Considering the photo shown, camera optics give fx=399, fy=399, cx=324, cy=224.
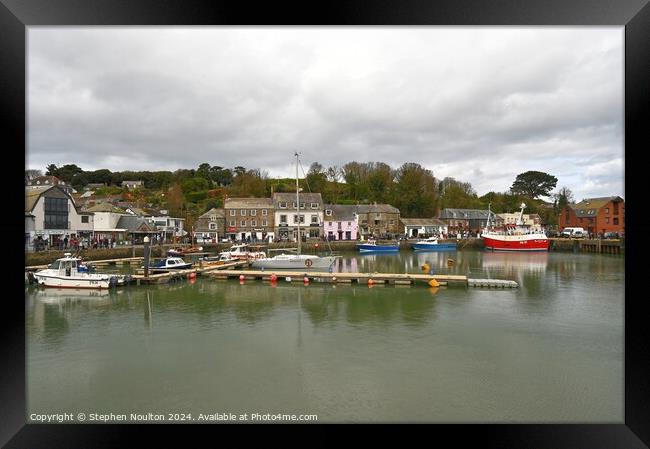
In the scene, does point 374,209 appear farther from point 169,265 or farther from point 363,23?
point 363,23

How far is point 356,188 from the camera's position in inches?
2014

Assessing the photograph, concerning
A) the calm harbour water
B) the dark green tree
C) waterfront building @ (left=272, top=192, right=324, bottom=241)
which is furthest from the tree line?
the calm harbour water

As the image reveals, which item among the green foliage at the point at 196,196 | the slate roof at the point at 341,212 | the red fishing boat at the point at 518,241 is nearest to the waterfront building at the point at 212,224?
the green foliage at the point at 196,196

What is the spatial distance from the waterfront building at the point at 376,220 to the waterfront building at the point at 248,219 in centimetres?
1029

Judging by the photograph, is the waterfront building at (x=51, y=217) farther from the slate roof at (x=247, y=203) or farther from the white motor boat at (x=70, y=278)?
the slate roof at (x=247, y=203)

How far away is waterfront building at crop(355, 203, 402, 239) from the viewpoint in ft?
148

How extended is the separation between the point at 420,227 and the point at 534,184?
19.6 metres

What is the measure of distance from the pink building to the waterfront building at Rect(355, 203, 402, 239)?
3.22ft

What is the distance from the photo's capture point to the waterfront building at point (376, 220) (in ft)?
148

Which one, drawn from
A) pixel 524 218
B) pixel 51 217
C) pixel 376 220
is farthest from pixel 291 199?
pixel 524 218

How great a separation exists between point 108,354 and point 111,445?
5885mm
